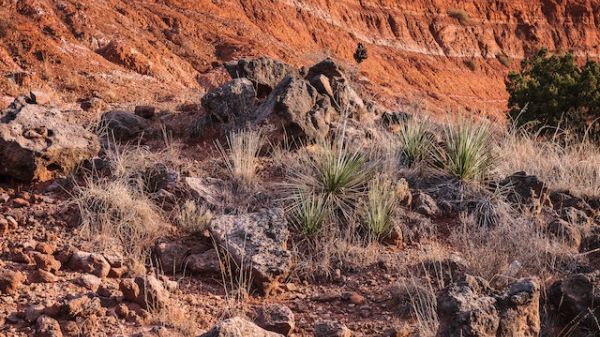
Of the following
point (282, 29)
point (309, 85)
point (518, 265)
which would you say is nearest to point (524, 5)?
point (282, 29)

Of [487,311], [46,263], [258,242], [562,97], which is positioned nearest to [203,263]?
[258,242]

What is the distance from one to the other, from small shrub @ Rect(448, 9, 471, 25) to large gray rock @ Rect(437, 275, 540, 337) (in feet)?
115

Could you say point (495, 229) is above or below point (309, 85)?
below

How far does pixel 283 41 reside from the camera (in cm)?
2506

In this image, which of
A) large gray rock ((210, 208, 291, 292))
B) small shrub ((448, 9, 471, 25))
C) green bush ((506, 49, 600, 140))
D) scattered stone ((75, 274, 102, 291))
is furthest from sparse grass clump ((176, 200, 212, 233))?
small shrub ((448, 9, 471, 25))

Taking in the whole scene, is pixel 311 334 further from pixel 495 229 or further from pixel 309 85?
pixel 309 85

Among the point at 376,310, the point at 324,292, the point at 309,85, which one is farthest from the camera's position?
the point at 309,85

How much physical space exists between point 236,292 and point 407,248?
1.51m

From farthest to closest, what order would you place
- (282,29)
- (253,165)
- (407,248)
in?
(282,29), (253,165), (407,248)

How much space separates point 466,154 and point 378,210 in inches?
59.4

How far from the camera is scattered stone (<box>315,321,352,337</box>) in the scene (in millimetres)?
3350

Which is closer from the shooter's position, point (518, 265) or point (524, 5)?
point (518, 265)

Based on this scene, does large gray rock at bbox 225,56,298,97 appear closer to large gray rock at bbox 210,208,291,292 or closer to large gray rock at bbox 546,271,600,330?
large gray rock at bbox 210,208,291,292

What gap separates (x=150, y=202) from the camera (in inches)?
195
